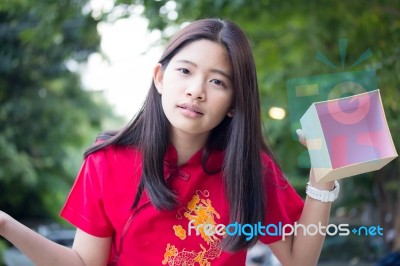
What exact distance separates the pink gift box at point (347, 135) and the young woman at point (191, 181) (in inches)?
5.7

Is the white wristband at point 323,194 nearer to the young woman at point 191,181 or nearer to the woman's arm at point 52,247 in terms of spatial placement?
the young woman at point 191,181

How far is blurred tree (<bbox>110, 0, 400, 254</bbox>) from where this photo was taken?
14.2 ft

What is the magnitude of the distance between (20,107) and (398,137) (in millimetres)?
10141

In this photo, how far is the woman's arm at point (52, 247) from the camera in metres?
1.56

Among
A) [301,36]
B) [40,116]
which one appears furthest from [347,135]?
[40,116]

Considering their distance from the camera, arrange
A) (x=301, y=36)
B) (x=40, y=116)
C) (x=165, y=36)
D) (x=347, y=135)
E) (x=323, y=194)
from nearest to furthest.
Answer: (x=347, y=135) → (x=323, y=194) → (x=165, y=36) → (x=301, y=36) → (x=40, y=116)

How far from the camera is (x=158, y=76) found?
1.82 metres

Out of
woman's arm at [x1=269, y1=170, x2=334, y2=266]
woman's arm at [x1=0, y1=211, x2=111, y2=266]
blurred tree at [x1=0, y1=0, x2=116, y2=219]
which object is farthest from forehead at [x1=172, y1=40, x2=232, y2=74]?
blurred tree at [x1=0, y1=0, x2=116, y2=219]

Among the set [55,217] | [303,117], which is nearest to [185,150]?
[303,117]

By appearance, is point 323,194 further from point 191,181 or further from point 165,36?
point 165,36

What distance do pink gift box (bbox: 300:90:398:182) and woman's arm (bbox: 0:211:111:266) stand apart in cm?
62

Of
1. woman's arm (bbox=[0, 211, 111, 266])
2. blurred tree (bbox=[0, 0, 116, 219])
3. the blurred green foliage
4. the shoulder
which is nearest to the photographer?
woman's arm (bbox=[0, 211, 111, 266])

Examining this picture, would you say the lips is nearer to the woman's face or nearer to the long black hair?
the woman's face
